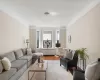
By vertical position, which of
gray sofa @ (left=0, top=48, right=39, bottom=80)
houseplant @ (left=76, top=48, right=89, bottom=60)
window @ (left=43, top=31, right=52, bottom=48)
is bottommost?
gray sofa @ (left=0, top=48, right=39, bottom=80)

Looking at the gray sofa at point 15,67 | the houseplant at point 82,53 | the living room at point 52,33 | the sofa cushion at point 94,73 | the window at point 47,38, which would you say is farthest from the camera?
the window at point 47,38

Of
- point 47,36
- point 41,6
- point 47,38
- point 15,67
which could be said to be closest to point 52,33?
point 47,36

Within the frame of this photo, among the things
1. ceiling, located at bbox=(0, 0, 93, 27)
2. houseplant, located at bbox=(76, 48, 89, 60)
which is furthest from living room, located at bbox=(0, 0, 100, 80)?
houseplant, located at bbox=(76, 48, 89, 60)

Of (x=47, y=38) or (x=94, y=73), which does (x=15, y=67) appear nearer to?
(x=94, y=73)

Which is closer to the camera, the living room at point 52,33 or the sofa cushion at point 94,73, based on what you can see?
the sofa cushion at point 94,73

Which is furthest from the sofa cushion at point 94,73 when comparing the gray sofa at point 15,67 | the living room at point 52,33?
the gray sofa at point 15,67

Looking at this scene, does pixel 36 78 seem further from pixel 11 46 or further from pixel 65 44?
pixel 65 44

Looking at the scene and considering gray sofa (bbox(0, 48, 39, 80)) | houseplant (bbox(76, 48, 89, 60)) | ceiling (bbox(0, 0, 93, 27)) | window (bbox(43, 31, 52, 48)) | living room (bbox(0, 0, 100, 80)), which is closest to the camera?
gray sofa (bbox(0, 48, 39, 80))

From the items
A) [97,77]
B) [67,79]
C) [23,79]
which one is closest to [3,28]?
[23,79]

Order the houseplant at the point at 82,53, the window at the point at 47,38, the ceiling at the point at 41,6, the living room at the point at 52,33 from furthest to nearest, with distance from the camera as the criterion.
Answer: the window at the point at 47,38, the houseplant at the point at 82,53, the ceiling at the point at 41,6, the living room at the point at 52,33

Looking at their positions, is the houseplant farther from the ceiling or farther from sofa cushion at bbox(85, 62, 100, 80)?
sofa cushion at bbox(85, 62, 100, 80)

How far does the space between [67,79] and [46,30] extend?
7.14 m

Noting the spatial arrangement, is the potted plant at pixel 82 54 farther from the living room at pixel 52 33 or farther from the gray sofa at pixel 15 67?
the gray sofa at pixel 15 67

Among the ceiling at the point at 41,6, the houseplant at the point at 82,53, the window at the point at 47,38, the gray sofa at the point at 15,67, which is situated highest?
the ceiling at the point at 41,6
